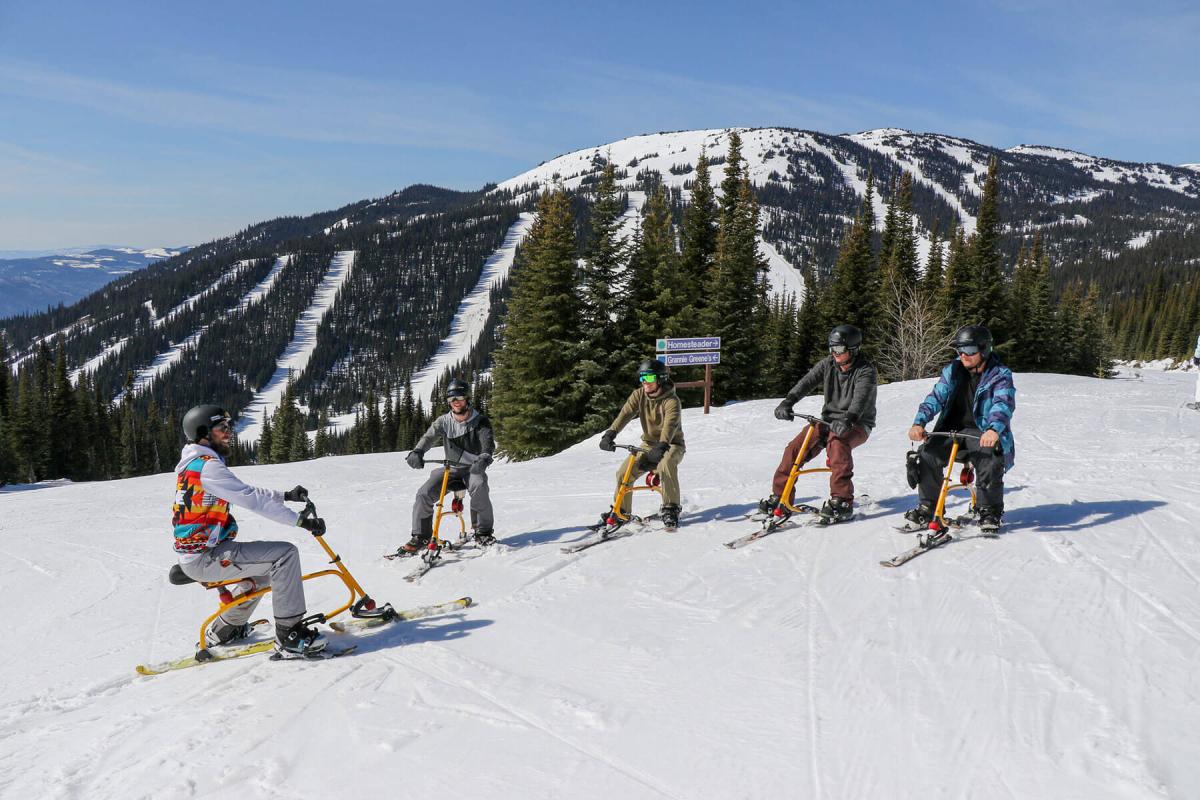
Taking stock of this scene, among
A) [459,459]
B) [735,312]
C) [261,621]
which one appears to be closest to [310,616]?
[261,621]

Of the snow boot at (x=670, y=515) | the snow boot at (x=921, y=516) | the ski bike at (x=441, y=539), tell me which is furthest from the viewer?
the snow boot at (x=670, y=515)

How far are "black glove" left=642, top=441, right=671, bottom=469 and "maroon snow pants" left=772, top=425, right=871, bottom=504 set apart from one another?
1459 mm

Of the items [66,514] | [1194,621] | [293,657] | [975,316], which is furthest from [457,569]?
[975,316]

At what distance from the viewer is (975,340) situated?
6.52m

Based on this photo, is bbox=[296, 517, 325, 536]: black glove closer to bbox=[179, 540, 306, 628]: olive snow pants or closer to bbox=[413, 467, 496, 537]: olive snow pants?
bbox=[179, 540, 306, 628]: olive snow pants

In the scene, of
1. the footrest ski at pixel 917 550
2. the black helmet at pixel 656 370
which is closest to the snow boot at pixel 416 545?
the black helmet at pixel 656 370

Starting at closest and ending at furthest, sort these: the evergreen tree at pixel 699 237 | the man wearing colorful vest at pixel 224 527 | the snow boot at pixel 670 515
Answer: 1. the man wearing colorful vest at pixel 224 527
2. the snow boot at pixel 670 515
3. the evergreen tree at pixel 699 237

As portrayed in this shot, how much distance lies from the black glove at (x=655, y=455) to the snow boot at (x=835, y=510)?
2041mm

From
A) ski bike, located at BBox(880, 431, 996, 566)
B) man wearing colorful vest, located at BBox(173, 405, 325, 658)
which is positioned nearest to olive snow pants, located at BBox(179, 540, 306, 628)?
man wearing colorful vest, located at BBox(173, 405, 325, 658)

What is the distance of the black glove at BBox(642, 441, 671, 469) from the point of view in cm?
793

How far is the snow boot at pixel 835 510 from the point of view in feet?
25.9

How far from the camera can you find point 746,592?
20.6 feet

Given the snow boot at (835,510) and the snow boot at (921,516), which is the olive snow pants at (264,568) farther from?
the snow boot at (921,516)

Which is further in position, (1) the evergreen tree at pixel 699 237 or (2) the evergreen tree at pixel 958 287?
(2) the evergreen tree at pixel 958 287
